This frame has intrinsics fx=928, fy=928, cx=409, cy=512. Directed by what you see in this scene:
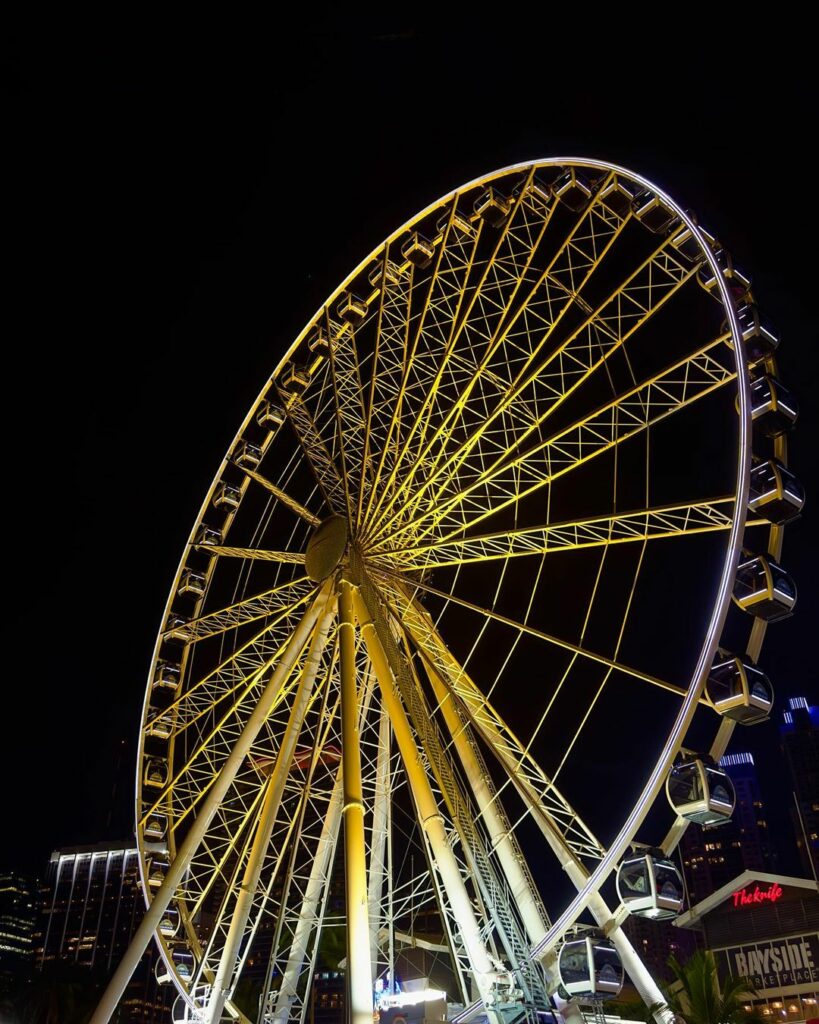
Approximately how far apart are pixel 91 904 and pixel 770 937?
79.3 metres

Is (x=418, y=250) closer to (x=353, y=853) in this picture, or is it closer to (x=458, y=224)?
(x=458, y=224)

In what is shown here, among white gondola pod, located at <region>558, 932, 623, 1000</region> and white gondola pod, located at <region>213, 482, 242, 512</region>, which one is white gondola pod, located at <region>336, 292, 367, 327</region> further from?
white gondola pod, located at <region>558, 932, 623, 1000</region>

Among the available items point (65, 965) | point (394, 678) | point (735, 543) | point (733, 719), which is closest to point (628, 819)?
point (733, 719)

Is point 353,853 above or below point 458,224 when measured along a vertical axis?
below

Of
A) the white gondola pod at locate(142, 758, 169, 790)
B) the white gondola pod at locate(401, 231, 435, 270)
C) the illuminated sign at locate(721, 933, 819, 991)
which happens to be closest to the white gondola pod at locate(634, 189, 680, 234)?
the white gondola pod at locate(401, 231, 435, 270)

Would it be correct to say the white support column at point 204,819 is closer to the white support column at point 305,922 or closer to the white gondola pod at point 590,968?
the white support column at point 305,922

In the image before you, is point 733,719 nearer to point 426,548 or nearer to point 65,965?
point 426,548

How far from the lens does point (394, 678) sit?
17156mm

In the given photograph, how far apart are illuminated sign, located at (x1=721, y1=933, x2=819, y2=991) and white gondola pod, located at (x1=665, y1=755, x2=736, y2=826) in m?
24.8

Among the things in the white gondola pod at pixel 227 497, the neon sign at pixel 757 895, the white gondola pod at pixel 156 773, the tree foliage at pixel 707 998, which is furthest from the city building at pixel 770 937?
the white gondola pod at pixel 227 497

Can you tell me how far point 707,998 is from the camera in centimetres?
2647

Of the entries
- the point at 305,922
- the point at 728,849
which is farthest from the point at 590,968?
the point at 728,849

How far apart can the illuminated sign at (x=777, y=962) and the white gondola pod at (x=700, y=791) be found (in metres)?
24.8

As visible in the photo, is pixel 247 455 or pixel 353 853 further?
pixel 247 455
